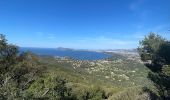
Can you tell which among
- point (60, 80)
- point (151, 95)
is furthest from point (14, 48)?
point (151, 95)

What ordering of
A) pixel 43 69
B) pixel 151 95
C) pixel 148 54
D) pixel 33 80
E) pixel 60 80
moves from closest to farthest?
pixel 151 95
pixel 60 80
pixel 33 80
pixel 148 54
pixel 43 69

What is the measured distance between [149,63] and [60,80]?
13.7 metres

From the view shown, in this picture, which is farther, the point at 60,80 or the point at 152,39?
the point at 152,39

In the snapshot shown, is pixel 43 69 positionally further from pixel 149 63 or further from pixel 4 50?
pixel 149 63

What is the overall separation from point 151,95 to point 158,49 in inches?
366

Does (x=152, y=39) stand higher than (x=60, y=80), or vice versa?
(x=152, y=39)

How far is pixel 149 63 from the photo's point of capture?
1711 inches

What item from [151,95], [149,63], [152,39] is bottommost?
[151,95]

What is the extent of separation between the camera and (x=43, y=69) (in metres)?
46.8

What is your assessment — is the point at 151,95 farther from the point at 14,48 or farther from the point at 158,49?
the point at 14,48

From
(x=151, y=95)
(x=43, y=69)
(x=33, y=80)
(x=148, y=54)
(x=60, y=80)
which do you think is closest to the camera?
(x=151, y=95)

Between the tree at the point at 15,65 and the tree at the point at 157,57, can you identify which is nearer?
the tree at the point at 15,65

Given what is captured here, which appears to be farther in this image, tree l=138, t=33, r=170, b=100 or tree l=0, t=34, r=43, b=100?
tree l=138, t=33, r=170, b=100

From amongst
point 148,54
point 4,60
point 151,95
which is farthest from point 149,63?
point 4,60
